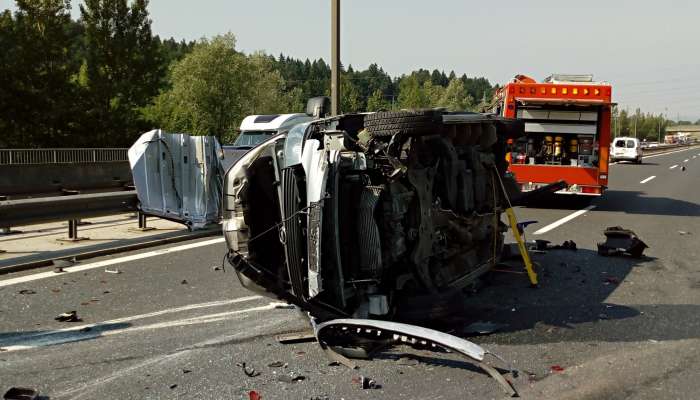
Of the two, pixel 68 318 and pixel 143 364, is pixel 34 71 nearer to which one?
pixel 68 318

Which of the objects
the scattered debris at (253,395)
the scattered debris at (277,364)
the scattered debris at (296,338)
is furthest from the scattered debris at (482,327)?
the scattered debris at (253,395)

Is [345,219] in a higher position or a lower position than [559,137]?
lower

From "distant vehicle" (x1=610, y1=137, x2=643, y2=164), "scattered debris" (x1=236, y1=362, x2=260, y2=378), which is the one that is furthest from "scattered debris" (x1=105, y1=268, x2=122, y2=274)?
"distant vehicle" (x1=610, y1=137, x2=643, y2=164)

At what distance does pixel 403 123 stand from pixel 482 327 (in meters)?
1.66

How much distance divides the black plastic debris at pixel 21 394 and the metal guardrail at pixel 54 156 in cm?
1355

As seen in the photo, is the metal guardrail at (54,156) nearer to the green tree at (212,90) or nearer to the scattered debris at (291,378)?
the scattered debris at (291,378)

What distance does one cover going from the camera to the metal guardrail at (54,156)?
1733 cm

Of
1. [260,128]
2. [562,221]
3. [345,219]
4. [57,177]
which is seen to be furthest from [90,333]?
[260,128]

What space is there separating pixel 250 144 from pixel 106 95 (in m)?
33.0

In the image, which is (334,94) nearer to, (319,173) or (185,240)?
(185,240)

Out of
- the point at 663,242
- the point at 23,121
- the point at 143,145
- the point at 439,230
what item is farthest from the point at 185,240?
the point at 23,121

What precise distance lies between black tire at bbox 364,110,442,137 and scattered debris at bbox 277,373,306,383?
1829 millimetres

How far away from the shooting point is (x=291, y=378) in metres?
4.00

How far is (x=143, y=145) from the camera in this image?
29.2 feet
